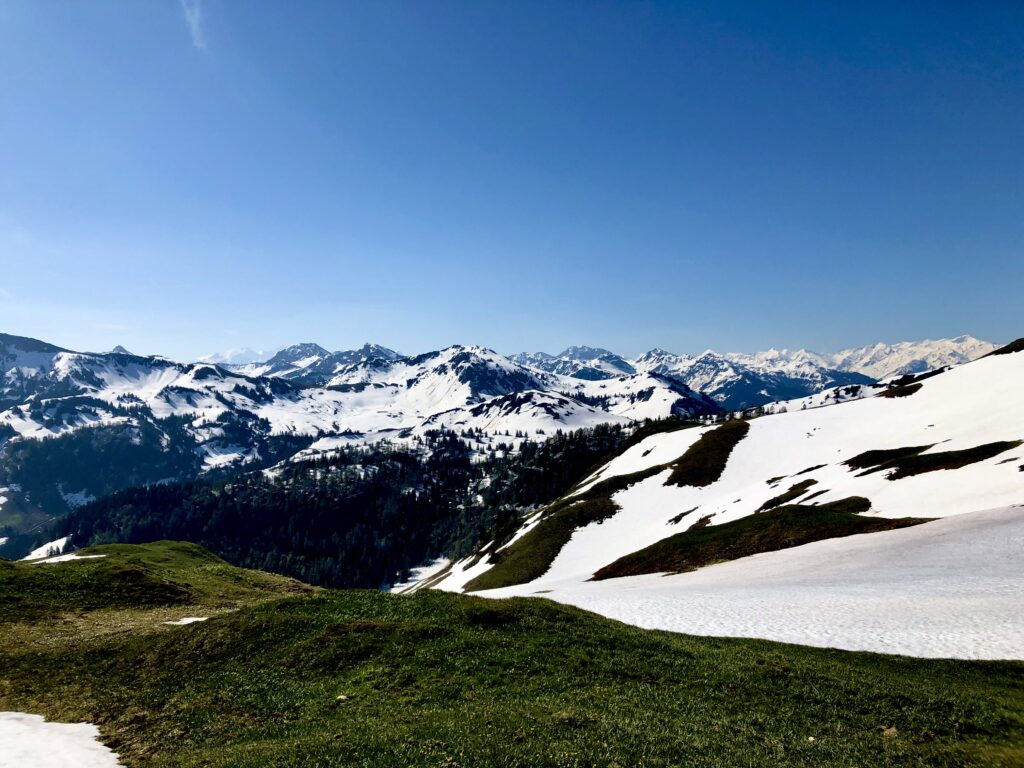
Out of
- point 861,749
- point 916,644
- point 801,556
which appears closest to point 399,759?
point 861,749

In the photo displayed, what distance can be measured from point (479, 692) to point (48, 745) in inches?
626

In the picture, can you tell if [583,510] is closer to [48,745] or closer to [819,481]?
[819,481]

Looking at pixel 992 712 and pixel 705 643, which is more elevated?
pixel 992 712

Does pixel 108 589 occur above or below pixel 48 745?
below

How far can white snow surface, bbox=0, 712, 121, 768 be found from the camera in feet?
55.7

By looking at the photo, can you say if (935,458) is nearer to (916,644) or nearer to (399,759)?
(916,644)

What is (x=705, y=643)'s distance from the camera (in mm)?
27469

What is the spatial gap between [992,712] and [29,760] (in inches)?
1315

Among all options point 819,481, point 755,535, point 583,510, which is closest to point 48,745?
point 755,535

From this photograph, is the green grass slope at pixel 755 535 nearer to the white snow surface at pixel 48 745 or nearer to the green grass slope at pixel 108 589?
the green grass slope at pixel 108 589

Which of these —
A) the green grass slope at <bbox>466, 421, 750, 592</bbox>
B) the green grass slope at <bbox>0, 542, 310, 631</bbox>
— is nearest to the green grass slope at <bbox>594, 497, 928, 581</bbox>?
the green grass slope at <bbox>466, 421, 750, 592</bbox>

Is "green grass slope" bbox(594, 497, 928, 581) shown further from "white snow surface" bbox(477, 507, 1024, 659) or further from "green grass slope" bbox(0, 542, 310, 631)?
"green grass slope" bbox(0, 542, 310, 631)

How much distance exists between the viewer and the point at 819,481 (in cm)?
8144

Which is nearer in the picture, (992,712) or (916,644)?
(992,712)
